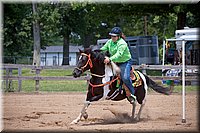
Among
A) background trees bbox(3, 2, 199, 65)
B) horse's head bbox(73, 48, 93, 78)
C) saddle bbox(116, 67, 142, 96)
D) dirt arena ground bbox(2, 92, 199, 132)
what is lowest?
dirt arena ground bbox(2, 92, 199, 132)

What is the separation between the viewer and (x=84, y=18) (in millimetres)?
47219

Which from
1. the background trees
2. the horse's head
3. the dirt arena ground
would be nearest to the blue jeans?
the horse's head

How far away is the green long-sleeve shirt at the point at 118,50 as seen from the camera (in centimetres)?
895

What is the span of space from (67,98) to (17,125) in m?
6.73

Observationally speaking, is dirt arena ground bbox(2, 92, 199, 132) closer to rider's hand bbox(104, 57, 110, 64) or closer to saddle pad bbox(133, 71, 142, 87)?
saddle pad bbox(133, 71, 142, 87)

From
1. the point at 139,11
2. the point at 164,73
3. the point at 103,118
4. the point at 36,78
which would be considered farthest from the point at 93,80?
the point at 139,11

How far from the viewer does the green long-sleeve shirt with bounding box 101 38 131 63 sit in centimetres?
895

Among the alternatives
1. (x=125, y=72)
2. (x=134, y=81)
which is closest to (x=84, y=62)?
(x=125, y=72)

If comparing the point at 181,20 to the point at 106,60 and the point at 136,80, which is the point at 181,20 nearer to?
the point at 136,80

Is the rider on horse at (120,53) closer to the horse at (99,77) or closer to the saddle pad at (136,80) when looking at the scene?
the horse at (99,77)

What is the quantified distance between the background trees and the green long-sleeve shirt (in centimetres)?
1572

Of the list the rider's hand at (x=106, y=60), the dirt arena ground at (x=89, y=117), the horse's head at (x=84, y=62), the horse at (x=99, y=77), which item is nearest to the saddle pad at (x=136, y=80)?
the horse at (x=99, y=77)

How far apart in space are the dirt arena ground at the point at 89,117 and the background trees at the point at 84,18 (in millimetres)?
12689

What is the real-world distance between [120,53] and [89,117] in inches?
84.3
